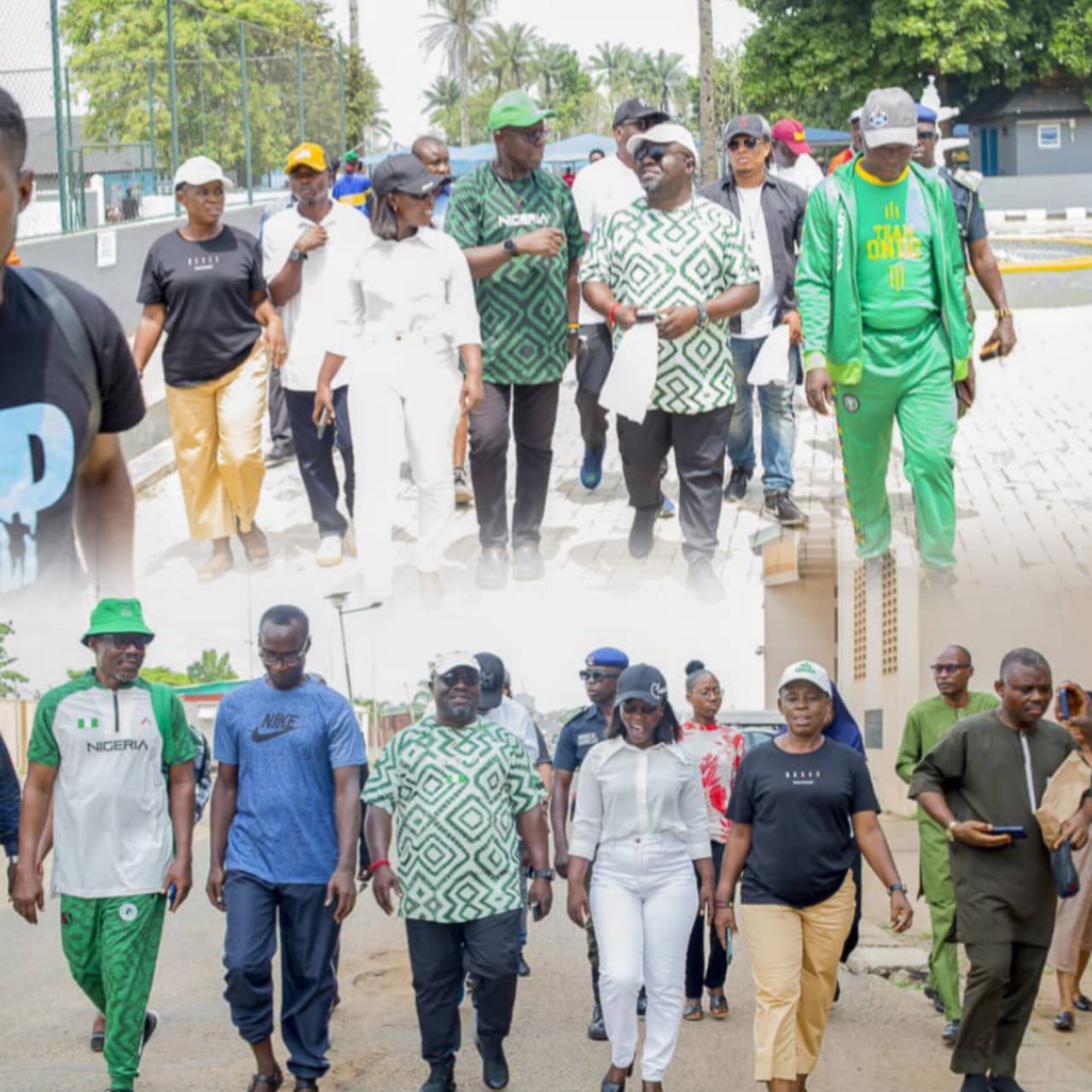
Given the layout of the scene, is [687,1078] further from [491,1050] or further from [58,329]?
[58,329]

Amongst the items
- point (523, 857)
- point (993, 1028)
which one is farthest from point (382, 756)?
point (993, 1028)

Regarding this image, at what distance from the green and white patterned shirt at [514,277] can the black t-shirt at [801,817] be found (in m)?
2.26

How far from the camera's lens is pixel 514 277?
7.22 meters

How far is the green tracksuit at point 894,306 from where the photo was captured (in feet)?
22.6

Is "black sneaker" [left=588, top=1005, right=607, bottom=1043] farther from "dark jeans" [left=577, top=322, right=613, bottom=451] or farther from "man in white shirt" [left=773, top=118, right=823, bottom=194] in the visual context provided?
"man in white shirt" [left=773, top=118, right=823, bottom=194]

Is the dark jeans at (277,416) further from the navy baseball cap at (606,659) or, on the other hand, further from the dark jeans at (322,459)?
the navy baseball cap at (606,659)

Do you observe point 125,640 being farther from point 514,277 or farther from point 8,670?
point 8,670

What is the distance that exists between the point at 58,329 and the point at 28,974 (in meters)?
5.09

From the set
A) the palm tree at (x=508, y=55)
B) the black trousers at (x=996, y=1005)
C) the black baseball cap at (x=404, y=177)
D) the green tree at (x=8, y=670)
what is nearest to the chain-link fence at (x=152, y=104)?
the green tree at (x=8, y=670)

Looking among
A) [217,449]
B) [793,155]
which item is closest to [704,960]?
[217,449]

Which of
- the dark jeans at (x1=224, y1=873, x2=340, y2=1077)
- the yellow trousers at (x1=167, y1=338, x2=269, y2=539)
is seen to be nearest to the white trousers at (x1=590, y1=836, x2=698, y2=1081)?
the dark jeans at (x1=224, y1=873, x2=340, y2=1077)

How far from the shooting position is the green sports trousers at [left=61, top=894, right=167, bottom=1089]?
17.7ft

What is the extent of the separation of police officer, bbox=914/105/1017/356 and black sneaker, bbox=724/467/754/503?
1370 mm

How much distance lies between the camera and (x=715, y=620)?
303 inches
